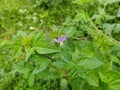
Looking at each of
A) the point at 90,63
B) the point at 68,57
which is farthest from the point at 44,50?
the point at 90,63

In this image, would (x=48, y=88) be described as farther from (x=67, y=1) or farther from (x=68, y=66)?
(x=67, y=1)

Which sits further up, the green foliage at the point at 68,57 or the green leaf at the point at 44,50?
the green leaf at the point at 44,50

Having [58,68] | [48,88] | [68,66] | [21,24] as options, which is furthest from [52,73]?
[21,24]

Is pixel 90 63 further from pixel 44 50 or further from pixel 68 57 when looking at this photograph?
pixel 44 50

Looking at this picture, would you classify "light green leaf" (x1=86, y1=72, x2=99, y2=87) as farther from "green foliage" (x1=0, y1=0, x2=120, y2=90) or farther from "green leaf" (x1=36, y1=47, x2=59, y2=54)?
"green leaf" (x1=36, y1=47, x2=59, y2=54)

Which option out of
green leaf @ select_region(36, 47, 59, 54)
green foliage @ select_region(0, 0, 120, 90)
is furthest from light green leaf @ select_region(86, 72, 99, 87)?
green leaf @ select_region(36, 47, 59, 54)

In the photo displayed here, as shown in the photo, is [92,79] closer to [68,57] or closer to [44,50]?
[68,57]

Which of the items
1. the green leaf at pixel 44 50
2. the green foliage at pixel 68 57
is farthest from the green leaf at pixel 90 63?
the green leaf at pixel 44 50

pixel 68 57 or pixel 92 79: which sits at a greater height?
pixel 68 57

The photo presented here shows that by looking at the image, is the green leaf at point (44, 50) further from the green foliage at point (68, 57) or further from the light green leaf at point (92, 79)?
the light green leaf at point (92, 79)
